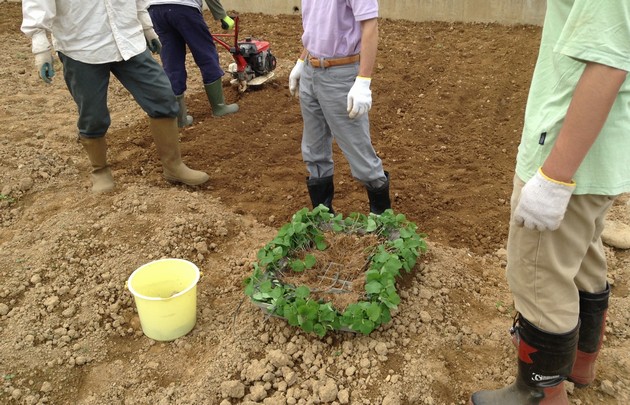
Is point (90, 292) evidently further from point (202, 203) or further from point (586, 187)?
point (586, 187)

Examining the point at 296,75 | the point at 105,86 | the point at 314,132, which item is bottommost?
the point at 314,132

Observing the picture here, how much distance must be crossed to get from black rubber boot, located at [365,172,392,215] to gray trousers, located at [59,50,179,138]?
1.53 meters

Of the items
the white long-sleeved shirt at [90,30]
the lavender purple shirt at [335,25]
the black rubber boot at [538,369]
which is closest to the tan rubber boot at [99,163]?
the white long-sleeved shirt at [90,30]

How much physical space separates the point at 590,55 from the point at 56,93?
5.49 meters

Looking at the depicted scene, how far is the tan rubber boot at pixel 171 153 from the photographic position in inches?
148

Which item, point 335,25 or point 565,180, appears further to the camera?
point 335,25

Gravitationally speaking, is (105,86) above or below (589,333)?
→ above

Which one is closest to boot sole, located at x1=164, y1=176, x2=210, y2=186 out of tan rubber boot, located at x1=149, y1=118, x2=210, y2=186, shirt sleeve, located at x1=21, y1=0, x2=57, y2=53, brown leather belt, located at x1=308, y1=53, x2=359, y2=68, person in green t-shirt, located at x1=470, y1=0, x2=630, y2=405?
tan rubber boot, located at x1=149, y1=118, x2=210, y2=186

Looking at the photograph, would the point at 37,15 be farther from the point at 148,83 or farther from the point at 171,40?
the point at 171,40

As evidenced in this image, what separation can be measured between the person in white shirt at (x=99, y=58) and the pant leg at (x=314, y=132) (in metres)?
1.16

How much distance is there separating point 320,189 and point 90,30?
5.41 feet

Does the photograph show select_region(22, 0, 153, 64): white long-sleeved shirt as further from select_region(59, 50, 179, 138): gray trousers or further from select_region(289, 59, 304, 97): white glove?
select_region(289, 59, 304, 97): white glove

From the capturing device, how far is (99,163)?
12.3 ft

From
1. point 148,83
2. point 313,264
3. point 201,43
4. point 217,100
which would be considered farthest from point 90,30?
point 313,264
